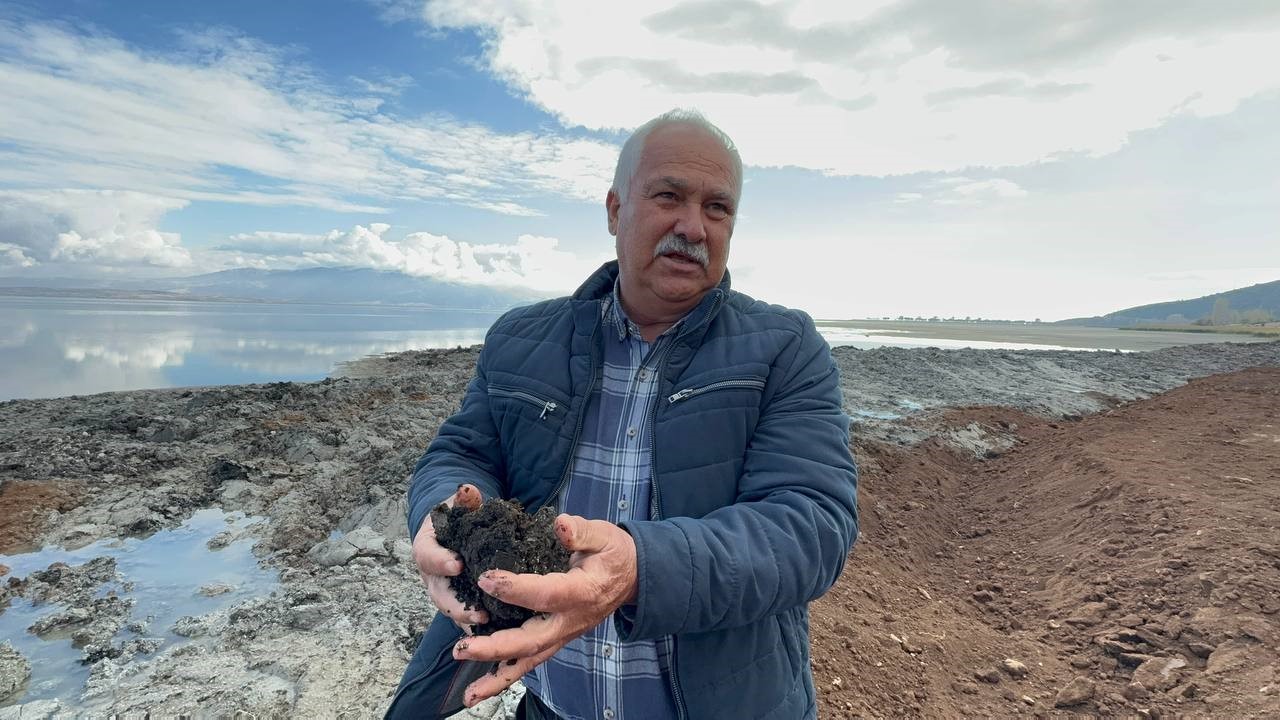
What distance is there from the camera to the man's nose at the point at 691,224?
1.97m

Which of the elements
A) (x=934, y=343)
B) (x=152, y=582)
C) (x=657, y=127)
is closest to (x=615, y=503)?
(x=657, y=127)

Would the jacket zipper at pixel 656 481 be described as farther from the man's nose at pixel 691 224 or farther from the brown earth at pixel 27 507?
the brown earth at pixel 27 507

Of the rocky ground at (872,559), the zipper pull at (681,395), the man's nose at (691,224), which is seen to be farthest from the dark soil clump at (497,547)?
the rocky ground at (872,559)

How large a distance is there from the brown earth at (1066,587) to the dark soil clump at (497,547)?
285 centimetres

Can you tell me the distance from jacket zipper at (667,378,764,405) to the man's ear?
2.38ft

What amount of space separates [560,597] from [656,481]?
59 centimetres

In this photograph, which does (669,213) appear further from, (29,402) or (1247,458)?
(29,402)

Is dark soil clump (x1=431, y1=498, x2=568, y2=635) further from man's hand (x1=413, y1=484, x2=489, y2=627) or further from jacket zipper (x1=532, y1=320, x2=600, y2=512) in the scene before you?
jacket zipper (x1=532, y1=320, x2=600, y2=512)

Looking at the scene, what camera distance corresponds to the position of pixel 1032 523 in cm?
723

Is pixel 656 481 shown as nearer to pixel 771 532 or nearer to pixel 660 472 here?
pixel 660 472

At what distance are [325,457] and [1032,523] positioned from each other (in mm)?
8638

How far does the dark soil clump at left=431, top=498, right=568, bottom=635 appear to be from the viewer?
4.85ft

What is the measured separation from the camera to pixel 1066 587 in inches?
217

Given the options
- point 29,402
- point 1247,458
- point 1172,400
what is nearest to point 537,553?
point 1247,458
